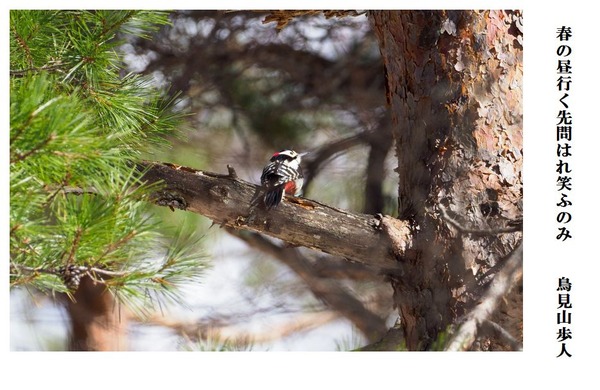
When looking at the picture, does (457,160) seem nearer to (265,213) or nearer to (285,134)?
(265,213)

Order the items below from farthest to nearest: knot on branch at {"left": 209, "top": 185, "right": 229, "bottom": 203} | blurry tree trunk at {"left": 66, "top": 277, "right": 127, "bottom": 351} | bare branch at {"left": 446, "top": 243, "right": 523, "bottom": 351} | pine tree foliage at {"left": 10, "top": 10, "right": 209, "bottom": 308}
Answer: blurry tree trunk at {"left": 66, "top": 277, "right": 127, "bottom": 351} < knot on branch at {"left": 209, "top": 185, "right": 229, "bottom": 203} < bare branch at {"left": 446, "top": 243, "right": 523, "bottom": 351} < pine tree foliage at {"left": 10, "top": 10, "right": 209, "bottom": 308}

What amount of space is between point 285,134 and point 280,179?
0.47 metres

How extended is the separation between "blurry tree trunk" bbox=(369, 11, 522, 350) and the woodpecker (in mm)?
199

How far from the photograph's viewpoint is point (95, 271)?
0.81 m

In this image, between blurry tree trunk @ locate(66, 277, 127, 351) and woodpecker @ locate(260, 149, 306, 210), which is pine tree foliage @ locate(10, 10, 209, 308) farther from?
blurry tree trunk @ locate(66, 277, 127, 351)

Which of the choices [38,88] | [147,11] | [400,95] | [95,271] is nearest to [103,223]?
[95,271]

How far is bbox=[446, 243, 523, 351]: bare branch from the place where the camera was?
0.89 meters

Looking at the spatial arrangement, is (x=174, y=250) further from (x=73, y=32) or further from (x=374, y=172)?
(x=374, y=172)

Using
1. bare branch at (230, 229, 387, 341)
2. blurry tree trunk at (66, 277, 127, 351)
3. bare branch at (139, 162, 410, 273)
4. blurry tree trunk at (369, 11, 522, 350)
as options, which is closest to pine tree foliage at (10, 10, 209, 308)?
bare branch at (139, 162, 410, 273)

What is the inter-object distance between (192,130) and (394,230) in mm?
621

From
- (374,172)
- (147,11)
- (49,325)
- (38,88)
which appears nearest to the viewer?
(38,88)

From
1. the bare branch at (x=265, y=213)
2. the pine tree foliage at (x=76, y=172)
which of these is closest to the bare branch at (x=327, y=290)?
the bare branch at (x=265, y=213)

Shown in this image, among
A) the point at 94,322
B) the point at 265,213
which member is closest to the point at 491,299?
the point at 265,213
